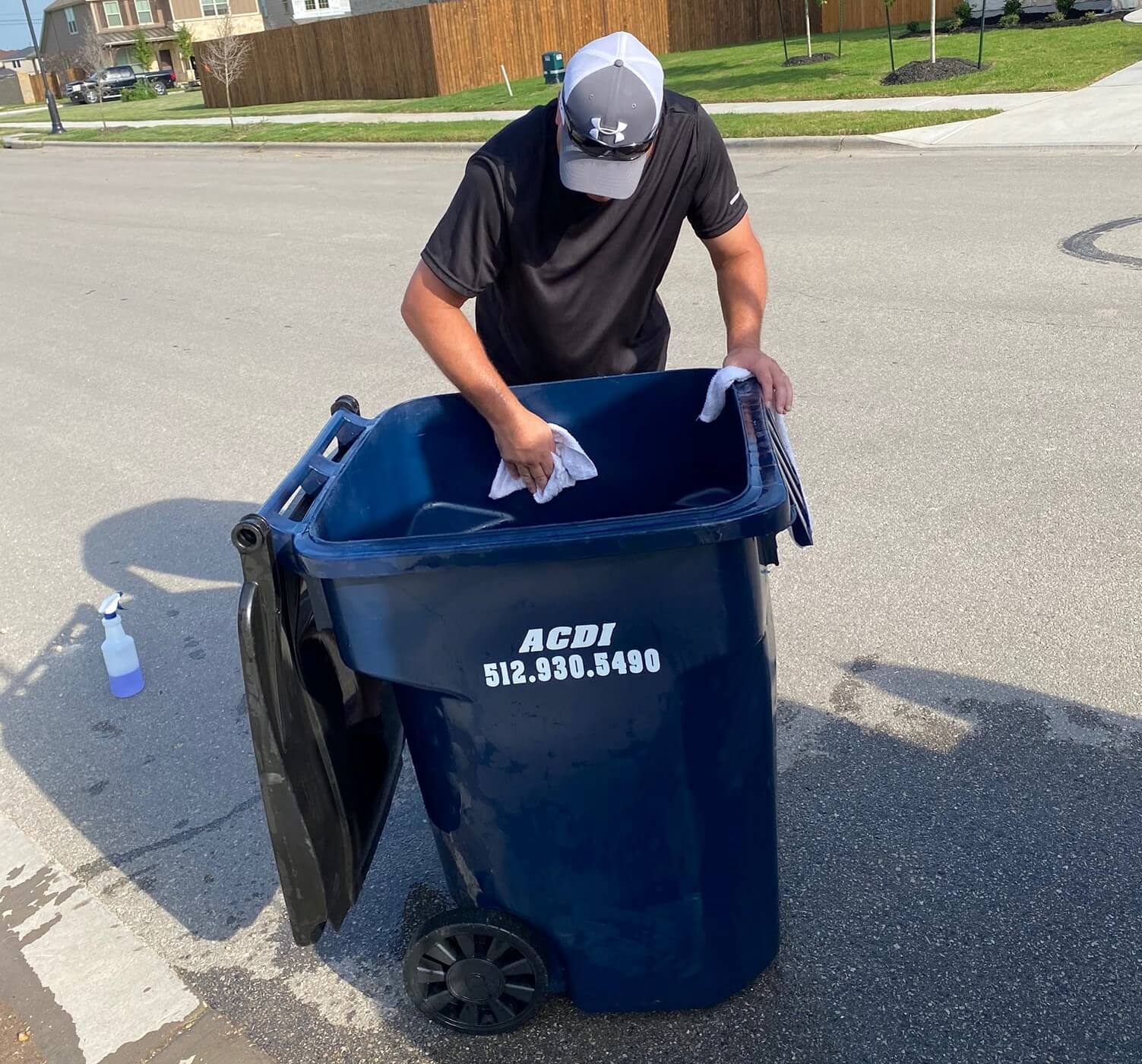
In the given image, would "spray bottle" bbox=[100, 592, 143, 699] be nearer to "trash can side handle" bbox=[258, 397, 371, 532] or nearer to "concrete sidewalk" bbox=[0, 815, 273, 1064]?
"concrete sidewalk" bbox=[0, 815, 273, 1064]

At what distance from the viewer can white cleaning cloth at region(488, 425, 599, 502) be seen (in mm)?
2494

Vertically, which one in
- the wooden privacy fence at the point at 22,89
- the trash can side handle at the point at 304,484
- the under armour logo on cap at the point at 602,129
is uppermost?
the wooden privacy fence at the point at 22,89

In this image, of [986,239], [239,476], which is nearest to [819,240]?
[986,239]

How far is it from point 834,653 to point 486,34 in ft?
89.8

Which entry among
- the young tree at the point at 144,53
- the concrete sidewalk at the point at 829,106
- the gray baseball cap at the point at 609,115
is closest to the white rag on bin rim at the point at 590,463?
the gray baseball cap at the point at 609,115

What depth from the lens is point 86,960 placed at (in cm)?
274

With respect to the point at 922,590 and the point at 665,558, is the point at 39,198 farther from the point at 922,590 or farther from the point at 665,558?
the point at 665,558

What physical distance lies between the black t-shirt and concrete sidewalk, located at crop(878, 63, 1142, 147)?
404 inches

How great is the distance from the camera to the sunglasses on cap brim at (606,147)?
7.79 ft

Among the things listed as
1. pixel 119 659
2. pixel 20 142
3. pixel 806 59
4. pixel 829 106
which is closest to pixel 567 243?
pixel 119 659

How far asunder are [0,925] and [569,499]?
70.9 inches

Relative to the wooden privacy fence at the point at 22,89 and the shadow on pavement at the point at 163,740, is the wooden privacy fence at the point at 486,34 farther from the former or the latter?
the wooden privacy fence at the point at 22,89

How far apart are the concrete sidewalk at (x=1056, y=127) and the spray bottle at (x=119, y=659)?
35.7ft

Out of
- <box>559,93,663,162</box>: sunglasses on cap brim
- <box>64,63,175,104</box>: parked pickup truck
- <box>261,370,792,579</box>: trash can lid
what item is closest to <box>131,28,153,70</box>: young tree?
<box>64,63,175,104</box>: parked pickup truck
